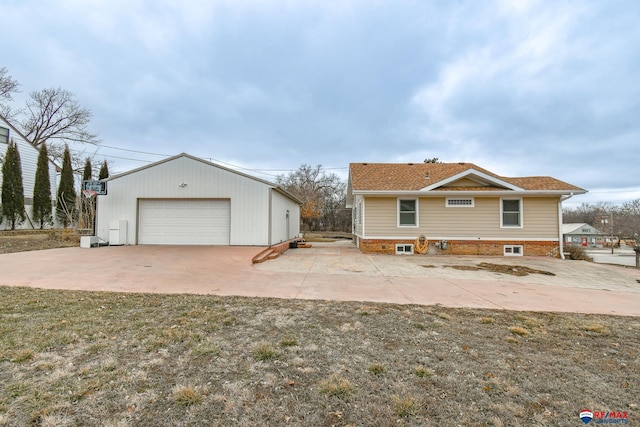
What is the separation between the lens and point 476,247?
1258cm

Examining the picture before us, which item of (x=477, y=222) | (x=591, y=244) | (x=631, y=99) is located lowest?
(x=591, y=244)

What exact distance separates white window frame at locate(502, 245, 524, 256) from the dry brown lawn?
8950 millimetres

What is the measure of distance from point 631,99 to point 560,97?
3008 mm

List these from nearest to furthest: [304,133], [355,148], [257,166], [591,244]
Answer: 1. [304,133]
2. [355,148]
3. [257,166]
4. [591,244]

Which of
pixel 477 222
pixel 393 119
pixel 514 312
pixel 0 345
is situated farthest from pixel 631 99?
pixel 0 345

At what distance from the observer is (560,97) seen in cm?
1393

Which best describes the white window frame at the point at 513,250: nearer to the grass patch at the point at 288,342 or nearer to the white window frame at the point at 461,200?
Answer: the white window frame at the point at 461,200

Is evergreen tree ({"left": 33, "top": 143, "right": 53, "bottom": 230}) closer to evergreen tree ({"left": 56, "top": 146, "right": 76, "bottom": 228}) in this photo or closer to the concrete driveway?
evergreen tree ({"left": 56, "top": 146, "right": 76, "bottom": 228})

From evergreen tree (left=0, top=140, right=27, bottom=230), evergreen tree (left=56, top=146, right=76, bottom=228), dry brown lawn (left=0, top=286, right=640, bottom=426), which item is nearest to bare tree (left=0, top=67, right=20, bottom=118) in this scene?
evergreen tree (left=56, top=146, right=76, bottom=228)

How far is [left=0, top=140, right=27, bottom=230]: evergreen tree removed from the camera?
57.8ft

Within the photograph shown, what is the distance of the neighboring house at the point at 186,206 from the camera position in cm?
1213

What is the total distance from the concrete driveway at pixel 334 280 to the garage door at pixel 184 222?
231 cm

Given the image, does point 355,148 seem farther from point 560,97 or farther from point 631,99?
point 631,99

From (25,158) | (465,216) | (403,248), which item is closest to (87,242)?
(403,248)
